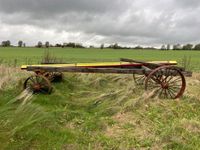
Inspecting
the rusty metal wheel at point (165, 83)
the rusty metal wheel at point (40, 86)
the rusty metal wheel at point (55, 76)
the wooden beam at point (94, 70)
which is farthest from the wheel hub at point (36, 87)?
the rusty metal wheel at point (165, 83)

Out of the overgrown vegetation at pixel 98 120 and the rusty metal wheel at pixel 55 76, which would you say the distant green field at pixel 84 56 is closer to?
the rusty metal wheel at pixel 55 76

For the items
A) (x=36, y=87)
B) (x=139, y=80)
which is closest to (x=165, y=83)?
(x=139, y=80)

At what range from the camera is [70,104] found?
10.0 meters

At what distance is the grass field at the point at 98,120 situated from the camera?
24.0 feet

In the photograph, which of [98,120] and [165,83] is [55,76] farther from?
[98,120]

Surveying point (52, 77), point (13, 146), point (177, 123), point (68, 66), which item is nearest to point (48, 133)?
point (13, 146)

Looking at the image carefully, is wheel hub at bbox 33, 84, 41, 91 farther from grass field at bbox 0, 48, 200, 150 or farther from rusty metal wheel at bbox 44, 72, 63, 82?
rusty metal wheel at bbox 44, 72, 63, 82

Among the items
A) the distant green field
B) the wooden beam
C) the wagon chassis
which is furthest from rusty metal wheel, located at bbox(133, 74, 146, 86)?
the distant green field

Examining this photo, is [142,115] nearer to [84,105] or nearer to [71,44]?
[84,105]

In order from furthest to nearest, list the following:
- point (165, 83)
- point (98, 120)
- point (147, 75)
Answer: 1. point (147, 75)
2. point (165, 83)
3. point (98, 120)

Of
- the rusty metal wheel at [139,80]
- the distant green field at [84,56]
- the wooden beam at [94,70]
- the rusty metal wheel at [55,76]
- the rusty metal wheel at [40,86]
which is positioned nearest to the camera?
the wooden beam at [94,70]

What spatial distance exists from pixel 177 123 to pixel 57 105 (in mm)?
3312

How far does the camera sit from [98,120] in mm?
8492

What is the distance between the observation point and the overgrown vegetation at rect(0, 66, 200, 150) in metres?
7.35
